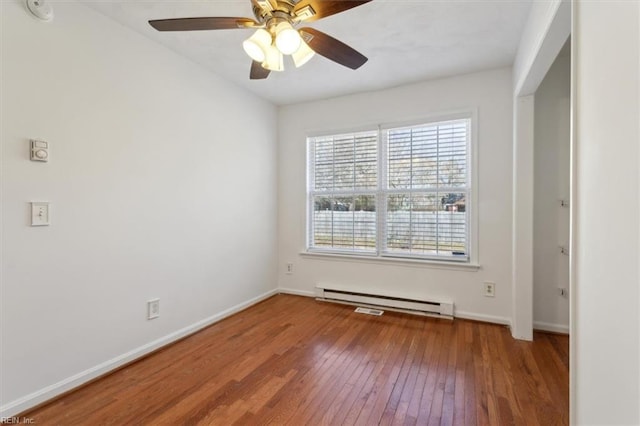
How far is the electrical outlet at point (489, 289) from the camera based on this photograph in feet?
9.78

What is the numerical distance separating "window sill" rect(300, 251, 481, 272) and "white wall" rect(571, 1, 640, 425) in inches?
77.7

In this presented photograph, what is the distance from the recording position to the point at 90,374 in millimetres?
2018

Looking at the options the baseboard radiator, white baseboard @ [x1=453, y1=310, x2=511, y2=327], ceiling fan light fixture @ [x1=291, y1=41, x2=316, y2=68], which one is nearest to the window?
the baseboard radiator

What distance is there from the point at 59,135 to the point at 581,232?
9.14ft

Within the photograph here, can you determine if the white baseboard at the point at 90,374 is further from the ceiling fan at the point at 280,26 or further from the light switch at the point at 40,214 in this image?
the ceiling fan at the point at 280,26

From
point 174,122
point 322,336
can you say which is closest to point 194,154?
point 174,122

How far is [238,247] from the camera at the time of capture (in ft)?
11.0

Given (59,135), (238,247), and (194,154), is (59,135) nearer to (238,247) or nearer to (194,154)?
(194,154)

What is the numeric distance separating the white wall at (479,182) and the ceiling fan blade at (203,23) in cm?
219

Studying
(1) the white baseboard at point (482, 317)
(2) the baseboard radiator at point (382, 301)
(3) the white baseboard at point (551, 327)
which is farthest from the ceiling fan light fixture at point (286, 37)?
(3) the white baseboard at point (551, 327)

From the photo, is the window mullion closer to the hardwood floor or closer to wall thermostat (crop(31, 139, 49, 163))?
the hardwood floor

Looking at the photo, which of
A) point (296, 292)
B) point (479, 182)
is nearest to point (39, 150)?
point (296, 292)

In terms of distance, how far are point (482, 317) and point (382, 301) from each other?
1.01 m

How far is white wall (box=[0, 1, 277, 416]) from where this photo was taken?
5.59ft
